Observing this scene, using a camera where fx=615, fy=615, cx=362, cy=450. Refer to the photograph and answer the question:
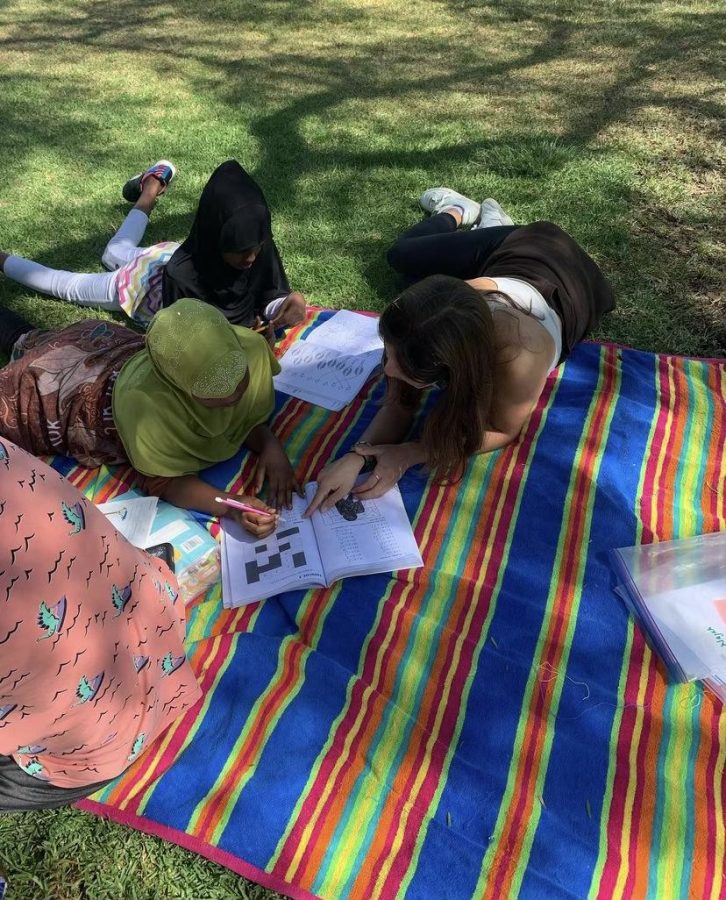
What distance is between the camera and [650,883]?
1442 millimetres

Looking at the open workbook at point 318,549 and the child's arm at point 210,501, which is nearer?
the open workbook at point 318,549

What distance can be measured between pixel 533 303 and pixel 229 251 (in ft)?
4.23

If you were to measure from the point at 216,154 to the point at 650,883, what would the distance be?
4.65 metres

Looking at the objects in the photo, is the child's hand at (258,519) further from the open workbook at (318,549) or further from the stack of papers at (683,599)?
the stack of papers at (683,599)

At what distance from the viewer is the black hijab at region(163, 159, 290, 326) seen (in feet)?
8.45

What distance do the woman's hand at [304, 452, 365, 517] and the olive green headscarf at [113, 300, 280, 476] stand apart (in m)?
0.41

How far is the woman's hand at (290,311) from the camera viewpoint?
293 centimetres

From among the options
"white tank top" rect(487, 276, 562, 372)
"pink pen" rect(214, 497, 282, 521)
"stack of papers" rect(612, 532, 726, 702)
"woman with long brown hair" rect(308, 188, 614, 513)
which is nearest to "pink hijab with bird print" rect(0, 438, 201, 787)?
"pink pen" rect(214, 497, 282, 521)

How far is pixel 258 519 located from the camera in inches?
82.7

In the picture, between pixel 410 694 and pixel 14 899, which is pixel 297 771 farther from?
pixel 14 899

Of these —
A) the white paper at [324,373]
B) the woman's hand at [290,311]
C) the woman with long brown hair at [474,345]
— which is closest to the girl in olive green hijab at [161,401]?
the white paper at [324,373]

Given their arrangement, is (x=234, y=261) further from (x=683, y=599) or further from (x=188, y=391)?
(x=683, y=599)

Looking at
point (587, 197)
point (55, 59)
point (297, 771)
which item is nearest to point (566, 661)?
point (297, 771)

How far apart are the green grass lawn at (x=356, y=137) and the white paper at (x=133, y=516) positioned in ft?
2.80
